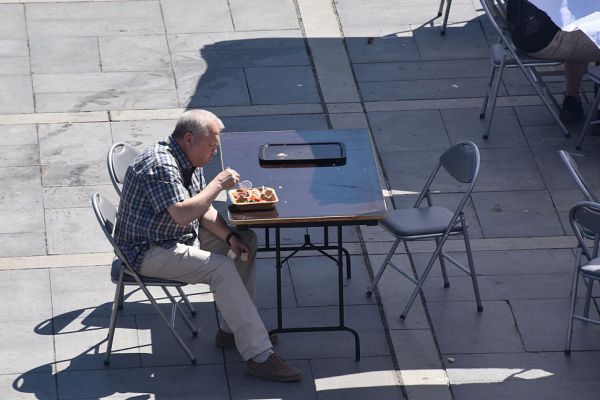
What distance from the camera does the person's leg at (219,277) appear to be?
674 cm

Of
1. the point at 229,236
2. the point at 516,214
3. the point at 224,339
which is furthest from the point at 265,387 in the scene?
the point at 516,214

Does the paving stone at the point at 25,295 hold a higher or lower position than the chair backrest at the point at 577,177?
lower

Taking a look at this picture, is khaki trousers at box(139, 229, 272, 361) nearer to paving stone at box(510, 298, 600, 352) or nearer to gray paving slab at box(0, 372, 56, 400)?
gray paving slab at box(0, 372, 56, 400)

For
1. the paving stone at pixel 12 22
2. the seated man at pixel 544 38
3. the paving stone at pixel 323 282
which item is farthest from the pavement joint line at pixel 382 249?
the paving stone at pixel 12 22

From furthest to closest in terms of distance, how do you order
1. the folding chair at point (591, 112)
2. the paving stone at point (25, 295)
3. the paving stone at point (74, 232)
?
the folding chair at point (591, 112), the paving stone at point (74, 232), the paving stone at point (25, 295)

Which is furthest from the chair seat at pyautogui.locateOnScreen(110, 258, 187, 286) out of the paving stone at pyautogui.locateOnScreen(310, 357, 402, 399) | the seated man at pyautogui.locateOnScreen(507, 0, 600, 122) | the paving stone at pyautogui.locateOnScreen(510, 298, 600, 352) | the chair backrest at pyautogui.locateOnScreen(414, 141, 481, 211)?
the seated man at pyautogui.locateOnScreen(507, 0, 600, 122)

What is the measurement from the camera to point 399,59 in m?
10.7

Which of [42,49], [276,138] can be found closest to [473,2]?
[42,49]

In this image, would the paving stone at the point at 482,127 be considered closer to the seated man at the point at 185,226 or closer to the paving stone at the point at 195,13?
the paving stone at the point at 195,13

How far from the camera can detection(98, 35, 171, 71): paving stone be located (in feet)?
34.1

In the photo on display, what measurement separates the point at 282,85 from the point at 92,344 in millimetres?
3685

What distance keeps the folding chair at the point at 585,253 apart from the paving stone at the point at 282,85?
322 cm

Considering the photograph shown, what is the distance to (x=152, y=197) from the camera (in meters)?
6.62

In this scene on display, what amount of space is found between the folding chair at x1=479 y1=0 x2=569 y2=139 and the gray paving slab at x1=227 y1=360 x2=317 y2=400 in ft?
11.1
